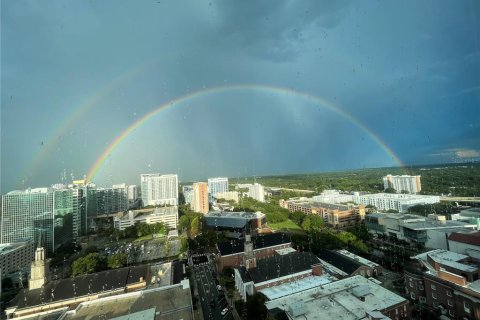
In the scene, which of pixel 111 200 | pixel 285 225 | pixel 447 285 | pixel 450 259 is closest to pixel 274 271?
pixel 447 285

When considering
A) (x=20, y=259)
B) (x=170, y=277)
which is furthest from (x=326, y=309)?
(x=20, y=259)

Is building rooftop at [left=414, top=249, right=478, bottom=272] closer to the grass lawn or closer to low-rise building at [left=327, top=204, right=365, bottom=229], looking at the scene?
low-rise building at [left=327, top=204, right=365, bottom=229]

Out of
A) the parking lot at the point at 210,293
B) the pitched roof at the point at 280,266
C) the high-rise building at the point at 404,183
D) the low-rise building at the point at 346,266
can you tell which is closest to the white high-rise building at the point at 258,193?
the high-rise building at the point at 404,183

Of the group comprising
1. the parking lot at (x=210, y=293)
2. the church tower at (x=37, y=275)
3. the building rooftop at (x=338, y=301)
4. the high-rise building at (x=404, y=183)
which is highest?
the high-rise building at (x=404, y=183)

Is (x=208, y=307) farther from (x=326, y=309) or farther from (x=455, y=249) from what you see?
(x=455, y=249)

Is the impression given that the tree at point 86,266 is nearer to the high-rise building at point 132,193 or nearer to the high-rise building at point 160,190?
the high-rise building at point 160,190

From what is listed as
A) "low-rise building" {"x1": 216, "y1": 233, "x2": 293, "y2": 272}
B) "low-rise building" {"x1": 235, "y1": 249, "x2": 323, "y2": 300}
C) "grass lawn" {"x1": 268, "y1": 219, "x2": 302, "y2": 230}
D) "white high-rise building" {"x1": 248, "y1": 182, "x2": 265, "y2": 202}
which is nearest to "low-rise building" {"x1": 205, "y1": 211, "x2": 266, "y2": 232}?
"grass lawn" {"x1": 268, "y1": 219, "x2": 302, "y2": 230}

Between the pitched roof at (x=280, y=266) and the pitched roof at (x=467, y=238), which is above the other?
the pitched roof at (x=467, y=238)
